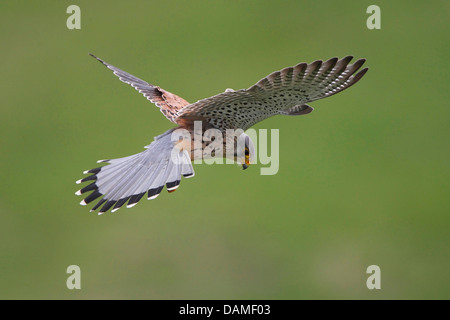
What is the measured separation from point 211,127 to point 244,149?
0.23 m

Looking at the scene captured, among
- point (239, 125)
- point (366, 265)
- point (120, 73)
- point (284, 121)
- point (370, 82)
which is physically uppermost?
point (370, 82)

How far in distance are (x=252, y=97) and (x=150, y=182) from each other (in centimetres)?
67

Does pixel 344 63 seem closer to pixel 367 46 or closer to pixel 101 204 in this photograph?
pixel 101 204

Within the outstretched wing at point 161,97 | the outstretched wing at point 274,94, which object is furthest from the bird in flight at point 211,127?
the outstretched wing at point 161,97

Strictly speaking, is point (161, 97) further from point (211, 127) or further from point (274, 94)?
point (274, 94)

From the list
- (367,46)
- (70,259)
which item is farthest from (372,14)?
(70,259)

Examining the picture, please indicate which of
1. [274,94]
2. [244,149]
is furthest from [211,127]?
[274,94]

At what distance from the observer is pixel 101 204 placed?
3.74 metres

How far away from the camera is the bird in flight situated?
3611 mm

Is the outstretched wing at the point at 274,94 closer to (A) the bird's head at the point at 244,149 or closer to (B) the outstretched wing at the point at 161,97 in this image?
(A) the bird's head at the point at 244,149

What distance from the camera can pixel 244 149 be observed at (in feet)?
13.4

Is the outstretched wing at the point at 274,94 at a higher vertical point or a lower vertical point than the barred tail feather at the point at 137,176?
higher

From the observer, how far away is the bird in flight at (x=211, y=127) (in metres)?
3.61

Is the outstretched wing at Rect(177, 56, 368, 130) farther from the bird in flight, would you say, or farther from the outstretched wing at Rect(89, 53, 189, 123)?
the outstretched wing at Rect(89, 53, 189, 123)
